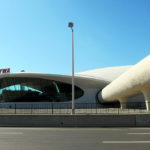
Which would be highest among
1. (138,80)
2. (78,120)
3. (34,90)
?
(34,90)

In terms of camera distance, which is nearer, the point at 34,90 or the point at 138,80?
the point at 138,80

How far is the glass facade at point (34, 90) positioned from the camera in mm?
54812

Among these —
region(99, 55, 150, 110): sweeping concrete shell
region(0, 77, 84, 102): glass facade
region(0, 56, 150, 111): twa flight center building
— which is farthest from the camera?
region(0, 77, 84, 102): glass facade

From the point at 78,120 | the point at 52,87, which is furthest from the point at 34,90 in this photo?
the point at 78,120

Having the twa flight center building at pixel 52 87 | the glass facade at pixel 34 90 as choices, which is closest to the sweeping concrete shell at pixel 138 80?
the twa flight center building at pixel 52 87

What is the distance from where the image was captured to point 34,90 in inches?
2215

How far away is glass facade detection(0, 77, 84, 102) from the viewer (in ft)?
180

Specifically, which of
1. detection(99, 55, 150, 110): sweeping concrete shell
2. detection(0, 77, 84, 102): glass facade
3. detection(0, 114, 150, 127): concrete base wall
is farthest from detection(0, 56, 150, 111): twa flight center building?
detection(0, 114, 150, 127): concrete base wall

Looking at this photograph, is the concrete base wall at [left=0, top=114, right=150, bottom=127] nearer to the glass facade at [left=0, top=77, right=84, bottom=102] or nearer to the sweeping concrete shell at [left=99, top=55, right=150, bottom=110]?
the sweeping concrete shell at [left=99, top=55, right=150, bottom=110]

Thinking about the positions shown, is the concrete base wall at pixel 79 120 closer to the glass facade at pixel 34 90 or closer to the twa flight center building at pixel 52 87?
the twa flight center building at pixel 52 87

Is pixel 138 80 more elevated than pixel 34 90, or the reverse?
pixel 34 90

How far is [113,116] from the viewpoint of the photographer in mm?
16594

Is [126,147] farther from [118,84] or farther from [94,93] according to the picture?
[94,93]

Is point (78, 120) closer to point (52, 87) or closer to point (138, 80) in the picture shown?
point (138, 80)
